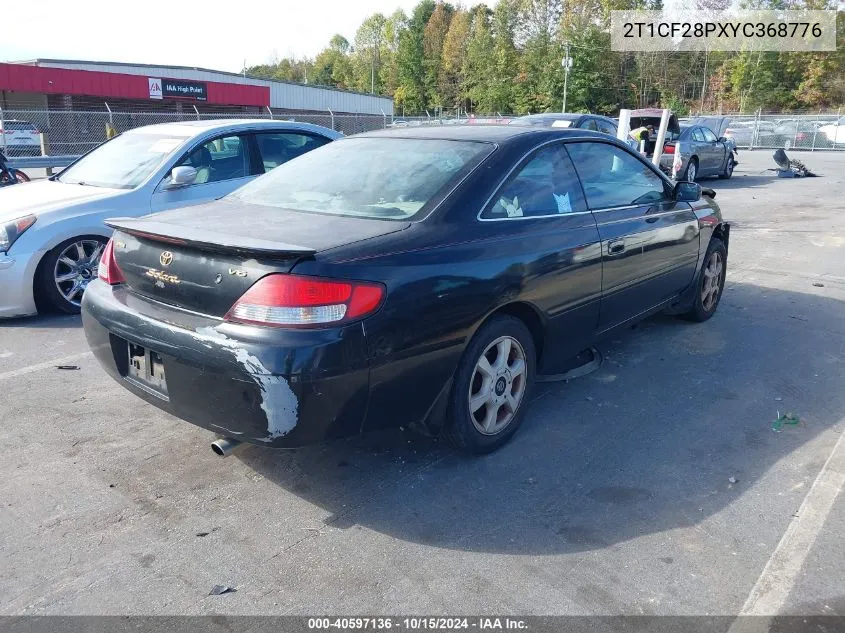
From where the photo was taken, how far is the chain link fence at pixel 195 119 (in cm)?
2034

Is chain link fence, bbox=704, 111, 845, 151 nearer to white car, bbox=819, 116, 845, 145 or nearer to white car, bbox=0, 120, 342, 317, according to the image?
white car, bbox=819, 116, 845, 145

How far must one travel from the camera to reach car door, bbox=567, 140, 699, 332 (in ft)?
14.0

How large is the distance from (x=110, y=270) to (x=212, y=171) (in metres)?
3.37

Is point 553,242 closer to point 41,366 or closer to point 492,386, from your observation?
point 492,386

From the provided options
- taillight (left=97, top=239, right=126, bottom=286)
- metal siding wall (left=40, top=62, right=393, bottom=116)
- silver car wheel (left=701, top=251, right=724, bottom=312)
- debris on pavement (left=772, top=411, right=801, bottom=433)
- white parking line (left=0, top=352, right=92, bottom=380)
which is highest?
metal siding wall (left=40, top=62, right=393, bottom=116)

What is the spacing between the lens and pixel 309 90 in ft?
168

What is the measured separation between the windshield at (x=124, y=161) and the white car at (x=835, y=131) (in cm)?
3583

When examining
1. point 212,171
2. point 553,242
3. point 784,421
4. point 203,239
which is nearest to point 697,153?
point 212,171

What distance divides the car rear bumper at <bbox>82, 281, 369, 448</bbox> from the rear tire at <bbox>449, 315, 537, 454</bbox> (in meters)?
0.63

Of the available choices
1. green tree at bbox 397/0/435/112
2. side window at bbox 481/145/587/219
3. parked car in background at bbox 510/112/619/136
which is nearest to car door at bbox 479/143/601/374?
side window at bbox 481/145/587/219

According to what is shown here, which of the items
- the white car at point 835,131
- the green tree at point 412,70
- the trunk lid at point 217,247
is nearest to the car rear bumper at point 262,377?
the trunk lid at point 217,247

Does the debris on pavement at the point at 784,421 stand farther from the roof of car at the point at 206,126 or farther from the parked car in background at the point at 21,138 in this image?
the parked car in background at the point at 21,138

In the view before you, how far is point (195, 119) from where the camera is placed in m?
26.8

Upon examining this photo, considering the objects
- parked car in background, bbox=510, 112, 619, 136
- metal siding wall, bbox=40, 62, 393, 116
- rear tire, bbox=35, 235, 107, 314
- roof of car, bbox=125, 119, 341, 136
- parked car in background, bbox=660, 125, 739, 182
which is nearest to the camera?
rear tire, bbox=35, 235, 107, 314
